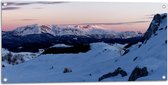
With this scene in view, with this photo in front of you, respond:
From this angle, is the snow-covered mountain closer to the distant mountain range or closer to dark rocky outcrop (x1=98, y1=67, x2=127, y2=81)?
the distant mountain range

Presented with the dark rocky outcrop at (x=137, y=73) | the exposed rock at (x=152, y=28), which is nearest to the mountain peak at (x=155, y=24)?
the exposed rock at (x=152, y=28)

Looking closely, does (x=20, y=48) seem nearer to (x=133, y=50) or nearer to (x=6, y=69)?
(x=6, y=69)

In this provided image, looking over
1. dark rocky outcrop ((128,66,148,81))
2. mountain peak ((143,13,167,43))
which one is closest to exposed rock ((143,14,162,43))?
mountain peak ((143,13,167,43))

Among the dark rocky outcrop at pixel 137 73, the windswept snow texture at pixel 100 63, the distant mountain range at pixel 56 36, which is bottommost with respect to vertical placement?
the dark rocky outcrop at pixel 137 73

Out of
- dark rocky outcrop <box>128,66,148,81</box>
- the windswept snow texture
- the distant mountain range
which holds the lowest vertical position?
dark rocky outcrop <box>128,66,148,81</box>

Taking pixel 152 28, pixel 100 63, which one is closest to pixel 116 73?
pixel 100 63

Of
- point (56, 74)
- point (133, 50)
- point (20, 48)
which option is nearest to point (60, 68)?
point (56, 74)

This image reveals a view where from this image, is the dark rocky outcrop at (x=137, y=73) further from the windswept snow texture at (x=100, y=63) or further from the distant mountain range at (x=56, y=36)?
the distant mountain range at (x=56, y=36)

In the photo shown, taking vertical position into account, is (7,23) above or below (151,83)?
above
